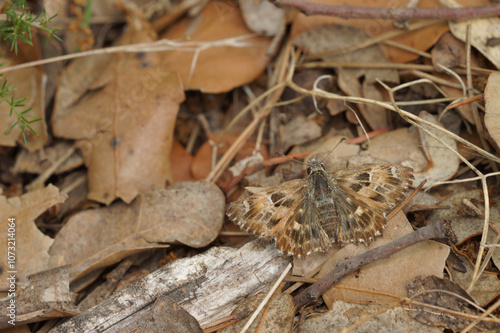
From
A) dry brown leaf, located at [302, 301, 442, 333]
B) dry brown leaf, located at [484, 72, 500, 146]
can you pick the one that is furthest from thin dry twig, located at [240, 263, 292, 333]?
dry brown leaf, located at [484, 72, 500, 146]

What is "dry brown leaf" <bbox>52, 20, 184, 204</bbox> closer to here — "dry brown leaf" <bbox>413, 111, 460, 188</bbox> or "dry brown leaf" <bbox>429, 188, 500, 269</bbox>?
"dry brown leaf" <bbox>413, 111, 460, 188</bbox>

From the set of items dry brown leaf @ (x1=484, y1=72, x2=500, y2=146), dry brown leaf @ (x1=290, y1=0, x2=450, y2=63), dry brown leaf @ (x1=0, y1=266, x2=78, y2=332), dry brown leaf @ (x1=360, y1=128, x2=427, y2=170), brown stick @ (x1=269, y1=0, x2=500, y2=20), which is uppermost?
brown stick @ (x1=269, y1=0, x2=500, y2=20)

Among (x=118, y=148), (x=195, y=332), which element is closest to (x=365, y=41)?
(x=118, y=148)

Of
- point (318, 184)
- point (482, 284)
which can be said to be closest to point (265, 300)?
point (318, 184)

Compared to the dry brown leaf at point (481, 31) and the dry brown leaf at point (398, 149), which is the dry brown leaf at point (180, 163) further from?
the dry brown leaf at point (481, 31)

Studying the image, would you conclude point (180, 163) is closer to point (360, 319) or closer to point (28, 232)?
point (28, 232)
